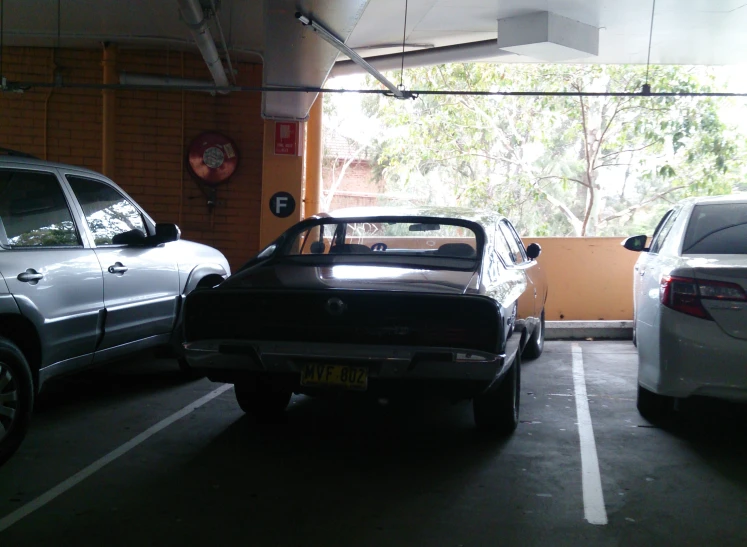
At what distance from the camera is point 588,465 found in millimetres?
4762

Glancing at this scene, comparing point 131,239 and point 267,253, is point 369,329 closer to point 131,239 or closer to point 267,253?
point 267,253

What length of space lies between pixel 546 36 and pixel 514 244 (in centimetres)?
342

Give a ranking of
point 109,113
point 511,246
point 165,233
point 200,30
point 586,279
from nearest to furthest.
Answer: point 165,233, point 511,246, point 200,30, point 109,113, point 586,279

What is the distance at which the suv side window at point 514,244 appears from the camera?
6.75 metres

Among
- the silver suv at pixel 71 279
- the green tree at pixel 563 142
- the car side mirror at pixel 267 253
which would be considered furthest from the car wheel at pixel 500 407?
the green tree at pixel 563 142

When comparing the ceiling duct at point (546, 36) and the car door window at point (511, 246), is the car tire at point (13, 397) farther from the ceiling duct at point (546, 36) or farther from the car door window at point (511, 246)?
the ceiling duct at point (546, 36)

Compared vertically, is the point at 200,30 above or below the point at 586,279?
above

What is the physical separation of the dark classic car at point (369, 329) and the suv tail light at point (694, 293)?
3.28 ft

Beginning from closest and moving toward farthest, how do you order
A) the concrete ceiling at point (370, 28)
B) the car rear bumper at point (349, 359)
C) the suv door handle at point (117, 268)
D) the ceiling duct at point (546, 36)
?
1. the car rear bumper at point (349, 359)
2. the suv door handle at point (117, 268)
3. the concrete ceiling at point (370, 28)
4. the ceiling duct at point (546, 36)

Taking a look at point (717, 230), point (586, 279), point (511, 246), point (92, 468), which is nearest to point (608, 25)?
point (586, 279)

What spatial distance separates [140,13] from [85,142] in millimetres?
2368

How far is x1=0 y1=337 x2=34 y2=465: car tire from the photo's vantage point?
4426 mm

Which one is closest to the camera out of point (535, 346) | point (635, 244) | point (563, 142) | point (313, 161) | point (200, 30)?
point (200, 30)

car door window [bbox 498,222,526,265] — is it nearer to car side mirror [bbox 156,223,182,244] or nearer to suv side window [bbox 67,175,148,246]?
car side mirror [bbox 156,223,182,244]
